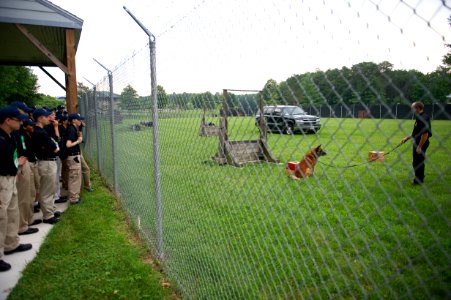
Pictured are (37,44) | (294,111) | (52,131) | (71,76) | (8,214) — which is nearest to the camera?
(294,111)

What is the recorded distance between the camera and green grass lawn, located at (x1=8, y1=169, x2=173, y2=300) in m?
3.38

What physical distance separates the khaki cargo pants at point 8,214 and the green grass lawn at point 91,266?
412 mm

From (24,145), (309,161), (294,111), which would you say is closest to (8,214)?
(24,145)

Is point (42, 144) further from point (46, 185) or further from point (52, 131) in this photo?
point (52, 131)

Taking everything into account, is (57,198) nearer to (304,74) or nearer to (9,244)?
(9,244)

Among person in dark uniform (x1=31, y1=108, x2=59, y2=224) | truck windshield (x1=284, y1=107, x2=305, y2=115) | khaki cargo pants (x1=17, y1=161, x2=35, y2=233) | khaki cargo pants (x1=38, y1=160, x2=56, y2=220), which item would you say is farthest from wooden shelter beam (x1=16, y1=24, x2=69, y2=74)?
truck windshield (x1=284, y1=107, x2=305, y2=115)

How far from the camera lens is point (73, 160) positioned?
6.68m

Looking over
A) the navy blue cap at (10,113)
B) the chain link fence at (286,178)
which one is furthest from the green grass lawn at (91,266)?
the navy blue cap at (10,113)

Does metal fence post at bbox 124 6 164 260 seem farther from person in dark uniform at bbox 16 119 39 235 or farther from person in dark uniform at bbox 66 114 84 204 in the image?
person in dark uniform at bbox 66 114 84 204

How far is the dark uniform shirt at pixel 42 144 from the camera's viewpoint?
5.38 meters

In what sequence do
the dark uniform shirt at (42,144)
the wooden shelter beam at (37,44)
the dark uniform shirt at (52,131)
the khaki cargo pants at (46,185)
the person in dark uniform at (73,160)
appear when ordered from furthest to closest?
1. the wooden shelter beam at (37,44)
2. the dark uniform shirt at (52,131)
3. the person in dark uniform at (73,160)
4. the khaki cargo pants at (46,185)
5. the dark uniform shirt at (42,144)

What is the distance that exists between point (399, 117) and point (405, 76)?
5.6 inches

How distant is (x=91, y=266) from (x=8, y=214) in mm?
1491

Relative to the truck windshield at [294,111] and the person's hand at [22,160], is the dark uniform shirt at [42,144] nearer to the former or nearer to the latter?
the person's hand at [22,160]
